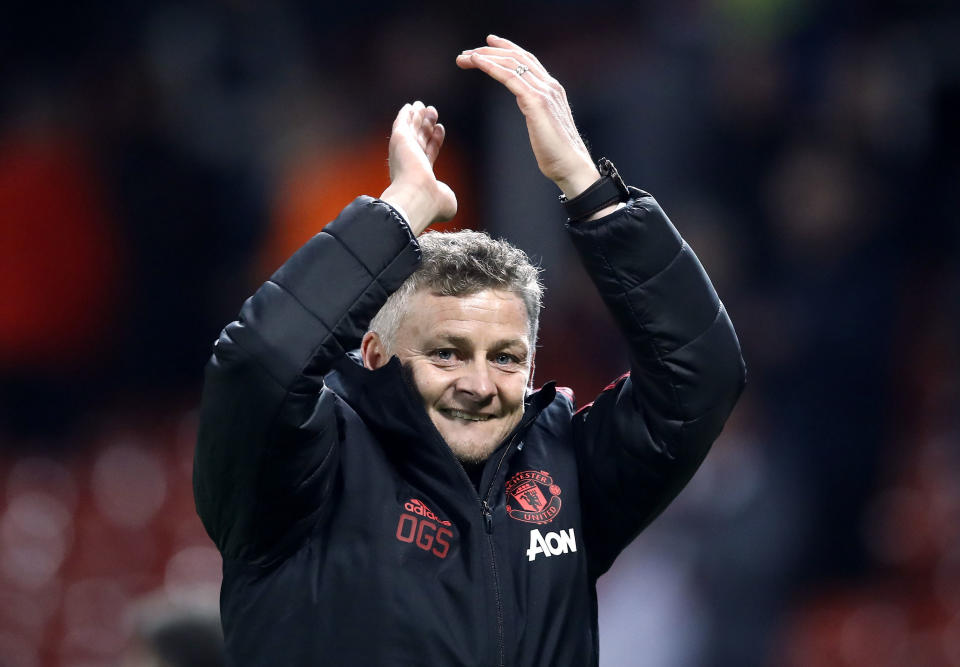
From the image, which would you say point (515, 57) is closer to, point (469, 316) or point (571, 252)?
point (469, 316)

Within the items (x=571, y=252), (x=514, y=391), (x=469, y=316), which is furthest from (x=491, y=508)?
(x=571, y=252)

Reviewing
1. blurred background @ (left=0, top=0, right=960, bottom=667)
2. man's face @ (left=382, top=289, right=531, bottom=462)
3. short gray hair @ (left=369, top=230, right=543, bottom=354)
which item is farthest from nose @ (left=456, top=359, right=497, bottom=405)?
blurred background @ (left=0, top=0, right=960, bottom=667)

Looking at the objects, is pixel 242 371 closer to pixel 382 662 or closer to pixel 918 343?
pixel 382 662

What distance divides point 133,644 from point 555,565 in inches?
41.7

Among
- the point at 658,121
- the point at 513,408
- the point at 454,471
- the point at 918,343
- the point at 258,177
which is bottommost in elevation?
the point at 454,471

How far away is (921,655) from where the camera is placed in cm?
465

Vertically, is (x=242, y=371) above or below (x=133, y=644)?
above

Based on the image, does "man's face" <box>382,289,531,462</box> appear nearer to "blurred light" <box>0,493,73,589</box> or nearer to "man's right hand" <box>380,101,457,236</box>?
"man's right hand" <box>380,101,457,236</box>

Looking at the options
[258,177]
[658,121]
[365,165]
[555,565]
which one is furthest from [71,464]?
[555,565]

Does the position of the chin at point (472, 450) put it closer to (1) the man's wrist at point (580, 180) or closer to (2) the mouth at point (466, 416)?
(2) the mouth at point (466, 416)

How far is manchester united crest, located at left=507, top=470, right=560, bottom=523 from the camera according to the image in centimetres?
192

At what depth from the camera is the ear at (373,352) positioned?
6.87 feet

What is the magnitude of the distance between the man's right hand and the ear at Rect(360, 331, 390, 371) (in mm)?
305

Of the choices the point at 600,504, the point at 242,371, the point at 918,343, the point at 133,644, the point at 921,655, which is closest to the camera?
the point at 242,371
